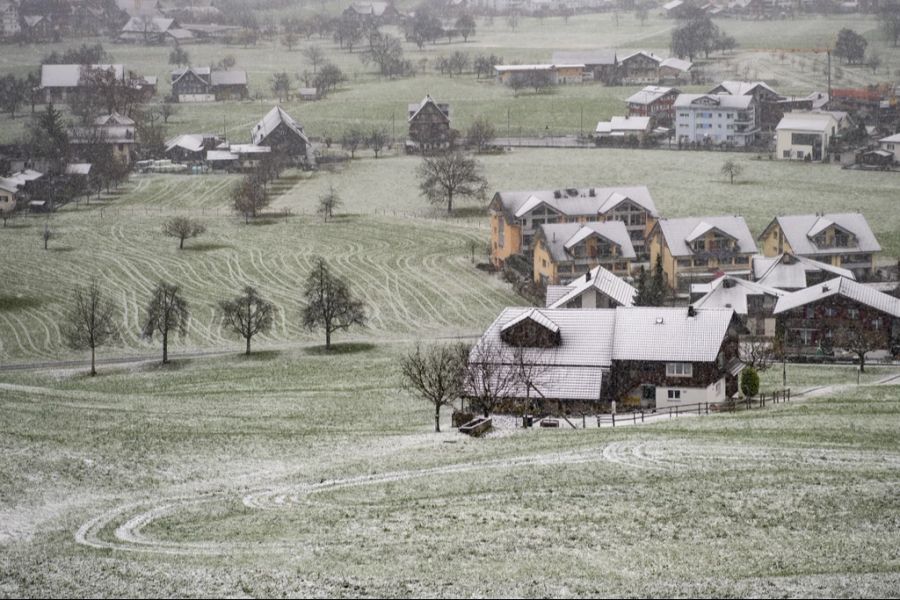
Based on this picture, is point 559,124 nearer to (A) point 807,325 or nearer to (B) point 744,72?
(B) point 744,72

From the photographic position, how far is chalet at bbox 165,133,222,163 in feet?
367

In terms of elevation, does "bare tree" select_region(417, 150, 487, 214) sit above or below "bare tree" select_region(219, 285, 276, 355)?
above

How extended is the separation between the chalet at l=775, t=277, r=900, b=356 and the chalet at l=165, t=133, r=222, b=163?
6635 cm

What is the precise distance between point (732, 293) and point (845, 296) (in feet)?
15.9

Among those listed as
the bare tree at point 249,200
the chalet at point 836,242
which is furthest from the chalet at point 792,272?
the bare tree at point 249,200

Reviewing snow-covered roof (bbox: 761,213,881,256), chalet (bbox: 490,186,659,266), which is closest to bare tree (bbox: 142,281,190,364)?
chalet (bbox: 490,186,659,266)

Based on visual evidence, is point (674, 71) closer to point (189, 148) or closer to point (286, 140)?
point (286, 140)

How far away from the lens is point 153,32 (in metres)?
173

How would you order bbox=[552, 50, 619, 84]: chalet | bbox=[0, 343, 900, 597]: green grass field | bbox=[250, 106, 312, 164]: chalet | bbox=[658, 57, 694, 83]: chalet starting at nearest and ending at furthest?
bbox=[0, 343, 900, 597]: green grass field → bbox=[250, 106, 312, 164]: chalet → bbox=[658, 57, 694, 83]: chalet → bbox=[552, 50, 619, 84]: chalet

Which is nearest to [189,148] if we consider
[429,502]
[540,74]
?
[540,74]

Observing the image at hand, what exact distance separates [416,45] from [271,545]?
504 feet

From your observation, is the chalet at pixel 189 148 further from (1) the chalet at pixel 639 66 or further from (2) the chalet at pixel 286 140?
(1) the chalet at pixel 639 66

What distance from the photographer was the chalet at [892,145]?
338 feet

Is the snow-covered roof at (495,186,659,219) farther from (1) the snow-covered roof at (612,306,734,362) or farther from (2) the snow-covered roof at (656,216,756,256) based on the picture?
(1) the snow-covered roof at (612,306,734,362)
